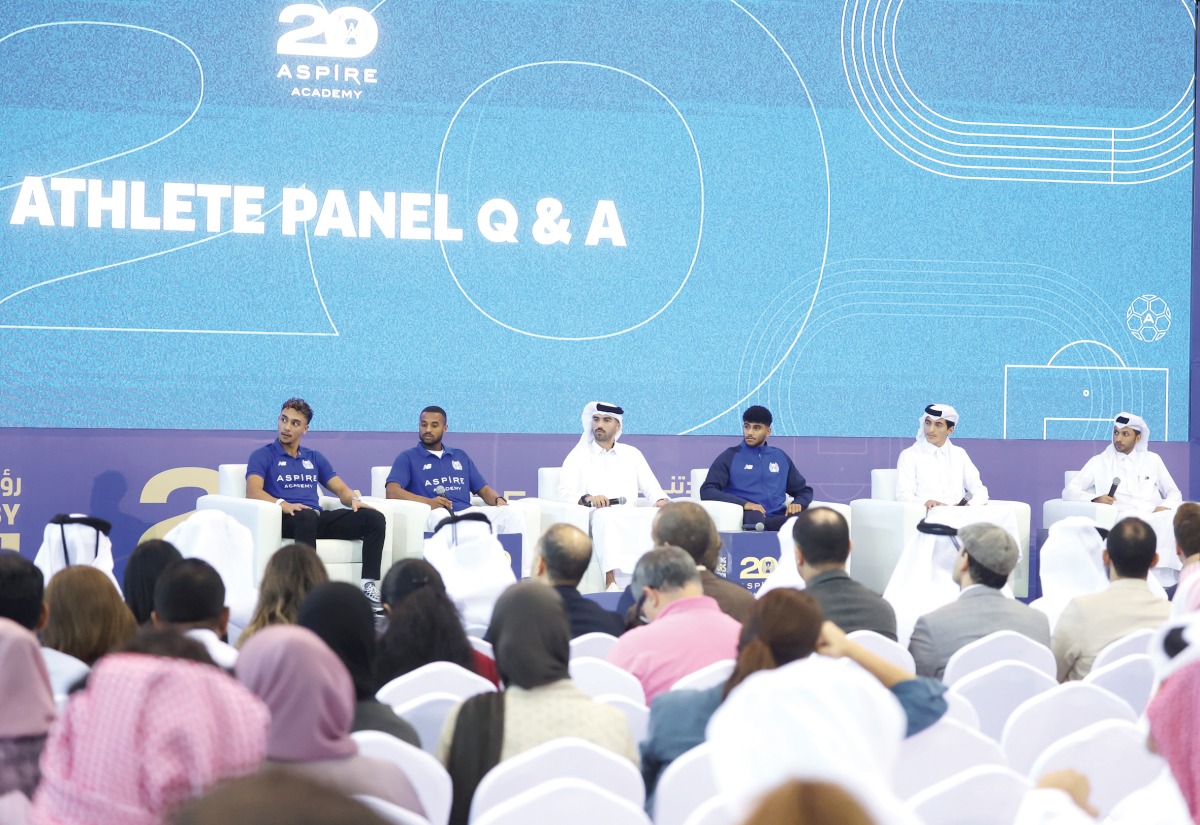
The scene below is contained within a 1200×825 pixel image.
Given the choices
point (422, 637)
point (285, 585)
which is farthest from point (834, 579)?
point (285, 585)

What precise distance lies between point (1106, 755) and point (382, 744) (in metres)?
1.34

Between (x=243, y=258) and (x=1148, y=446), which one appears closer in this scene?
(x=243, y=258)

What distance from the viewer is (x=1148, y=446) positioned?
8797 mm

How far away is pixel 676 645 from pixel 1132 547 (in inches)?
61.9

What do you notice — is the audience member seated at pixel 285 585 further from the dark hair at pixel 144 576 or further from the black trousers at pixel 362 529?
the black trousers at pixel 362 529

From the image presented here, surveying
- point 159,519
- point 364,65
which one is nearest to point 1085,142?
point 364,65

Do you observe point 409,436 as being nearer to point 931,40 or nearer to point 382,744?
point 931,40

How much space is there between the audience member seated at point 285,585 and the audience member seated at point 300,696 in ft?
4.74

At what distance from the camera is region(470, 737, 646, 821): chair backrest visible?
2309 mm

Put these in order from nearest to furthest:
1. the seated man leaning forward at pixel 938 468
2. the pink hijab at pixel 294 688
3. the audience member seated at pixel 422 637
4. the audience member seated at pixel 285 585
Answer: the pink hijab at pixel 294 688 < the audience member seated at pixel 422 637 < the audience member seated at pixel 285 585 < the seated man leaning forward at pixel 938 468

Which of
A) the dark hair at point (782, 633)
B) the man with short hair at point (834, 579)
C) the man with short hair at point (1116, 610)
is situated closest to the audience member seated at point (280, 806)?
the dark hair at point (782, 633)

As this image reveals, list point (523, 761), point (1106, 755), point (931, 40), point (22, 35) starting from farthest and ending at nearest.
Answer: point (931, 40)
point (22, 35)
point (1106, 755)
point (523, 761)

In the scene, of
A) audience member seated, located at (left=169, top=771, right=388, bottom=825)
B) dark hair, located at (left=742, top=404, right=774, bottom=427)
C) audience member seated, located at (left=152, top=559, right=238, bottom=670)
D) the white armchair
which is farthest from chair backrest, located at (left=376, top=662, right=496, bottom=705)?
dark hair, located at (left=742, top=404, right=774, bottom=427)

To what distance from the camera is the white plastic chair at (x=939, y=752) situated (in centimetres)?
263
